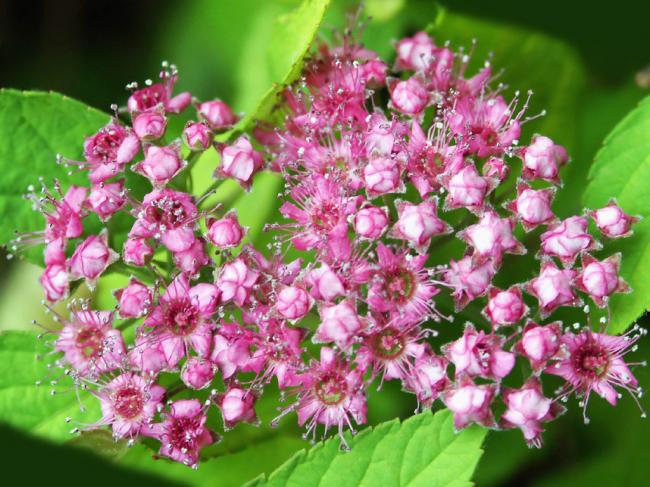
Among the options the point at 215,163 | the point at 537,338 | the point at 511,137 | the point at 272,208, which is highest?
the point at 215,163

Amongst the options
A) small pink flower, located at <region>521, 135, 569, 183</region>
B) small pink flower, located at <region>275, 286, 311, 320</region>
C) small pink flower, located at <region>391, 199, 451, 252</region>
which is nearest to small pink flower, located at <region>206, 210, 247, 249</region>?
small pink flower, located at <region>275, 286, 311, 320</region>

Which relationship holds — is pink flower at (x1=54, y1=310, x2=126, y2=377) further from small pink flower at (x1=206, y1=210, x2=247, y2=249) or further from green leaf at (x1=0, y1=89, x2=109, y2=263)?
small pink flower at (x1=206, y1=210, x2=247, y2=249)

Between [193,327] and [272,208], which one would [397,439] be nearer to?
[193,327]

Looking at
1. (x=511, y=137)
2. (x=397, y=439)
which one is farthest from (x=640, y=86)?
(x=397, y=439)

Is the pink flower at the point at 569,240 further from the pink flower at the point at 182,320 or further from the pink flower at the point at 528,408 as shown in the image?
the pink flower at the point at 182,320

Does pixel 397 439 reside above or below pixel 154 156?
below

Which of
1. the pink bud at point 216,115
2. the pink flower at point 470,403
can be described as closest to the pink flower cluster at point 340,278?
the pink flower at point 470,403

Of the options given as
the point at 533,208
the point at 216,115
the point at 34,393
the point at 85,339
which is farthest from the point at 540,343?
the point at 34,393
